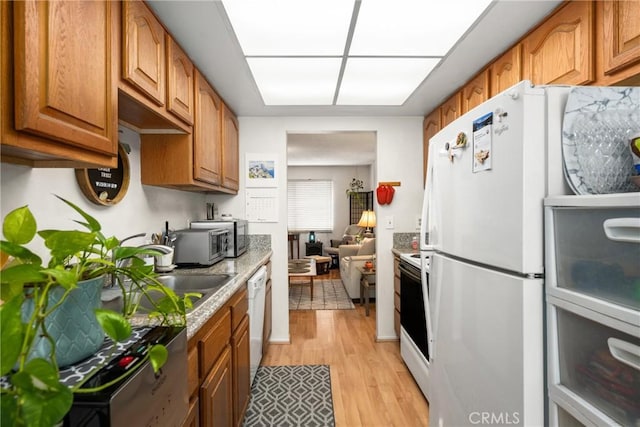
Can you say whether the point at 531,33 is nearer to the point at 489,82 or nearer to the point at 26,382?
the point at 489,82

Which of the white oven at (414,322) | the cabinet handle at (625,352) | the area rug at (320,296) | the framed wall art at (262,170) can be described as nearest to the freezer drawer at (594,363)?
the cabinet handle at (625,352)

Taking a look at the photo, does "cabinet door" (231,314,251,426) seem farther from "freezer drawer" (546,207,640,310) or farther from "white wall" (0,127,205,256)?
"freezer drawer" (546,207,640,310)

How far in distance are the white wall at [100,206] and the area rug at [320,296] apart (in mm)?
2120

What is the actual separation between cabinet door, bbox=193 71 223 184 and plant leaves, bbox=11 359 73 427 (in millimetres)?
1594

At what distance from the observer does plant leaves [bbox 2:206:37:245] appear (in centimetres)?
47

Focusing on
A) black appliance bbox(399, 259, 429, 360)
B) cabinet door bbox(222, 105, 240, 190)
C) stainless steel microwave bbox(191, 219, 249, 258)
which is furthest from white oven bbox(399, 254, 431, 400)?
cabinet door bbox(222, 105, 240, 190)

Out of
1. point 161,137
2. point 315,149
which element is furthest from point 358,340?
point 315,149

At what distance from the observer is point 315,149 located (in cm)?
536

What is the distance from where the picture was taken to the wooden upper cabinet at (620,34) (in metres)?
1.06

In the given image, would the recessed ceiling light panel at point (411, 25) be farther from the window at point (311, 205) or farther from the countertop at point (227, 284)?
the window at point (311, 205)


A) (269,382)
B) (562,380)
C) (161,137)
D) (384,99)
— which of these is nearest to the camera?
(562,380)

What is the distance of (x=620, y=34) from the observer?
1.11 meters

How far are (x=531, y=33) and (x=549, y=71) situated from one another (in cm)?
26

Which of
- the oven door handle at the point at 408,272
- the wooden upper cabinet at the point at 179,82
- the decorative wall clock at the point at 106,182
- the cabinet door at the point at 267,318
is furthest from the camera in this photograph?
the cabinet door at the point at 267,318
